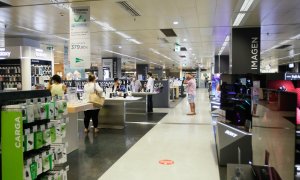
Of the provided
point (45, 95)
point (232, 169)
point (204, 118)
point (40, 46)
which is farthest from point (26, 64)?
point (232, 169)

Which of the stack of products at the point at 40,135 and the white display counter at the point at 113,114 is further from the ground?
the stack of products at the point at 40,135

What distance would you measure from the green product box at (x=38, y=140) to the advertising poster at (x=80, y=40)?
386 cm

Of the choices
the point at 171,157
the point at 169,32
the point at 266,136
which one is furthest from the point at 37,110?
the point at 169,32

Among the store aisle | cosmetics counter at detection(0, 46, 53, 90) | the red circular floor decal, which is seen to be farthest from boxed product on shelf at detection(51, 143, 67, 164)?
cosmetics counter at detection(0, 46, 53, 90)

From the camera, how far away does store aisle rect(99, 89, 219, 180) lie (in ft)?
14.2

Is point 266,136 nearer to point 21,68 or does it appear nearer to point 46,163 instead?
point 46,163

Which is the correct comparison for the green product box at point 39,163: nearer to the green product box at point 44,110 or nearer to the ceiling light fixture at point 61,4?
the green product box at point 44,110

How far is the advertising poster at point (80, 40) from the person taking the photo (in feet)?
19.9

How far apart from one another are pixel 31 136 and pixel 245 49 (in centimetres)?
833

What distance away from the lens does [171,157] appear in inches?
207

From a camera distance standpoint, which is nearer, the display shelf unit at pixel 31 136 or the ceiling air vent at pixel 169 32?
the display shelf unit at pixel 31 136

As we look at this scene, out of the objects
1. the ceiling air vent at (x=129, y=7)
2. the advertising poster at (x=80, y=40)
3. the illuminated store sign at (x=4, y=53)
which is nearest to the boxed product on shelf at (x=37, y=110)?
the advertising poster at (x=80, y=40)

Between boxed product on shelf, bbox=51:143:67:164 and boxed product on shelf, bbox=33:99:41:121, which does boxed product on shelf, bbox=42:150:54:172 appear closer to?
boxed product on shelf, bbox=51:143:67:164

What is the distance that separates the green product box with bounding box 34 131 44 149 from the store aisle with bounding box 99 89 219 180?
2.06 meters
